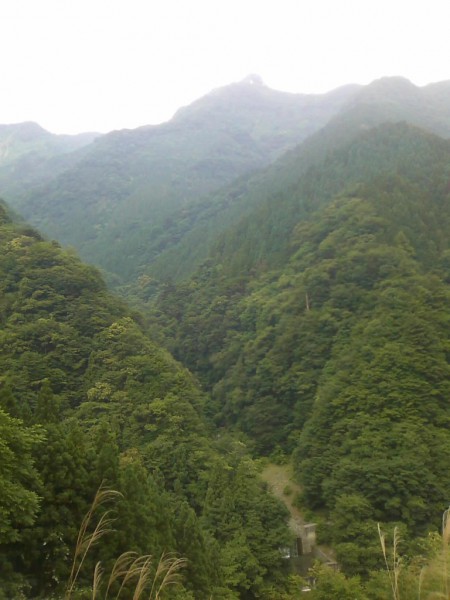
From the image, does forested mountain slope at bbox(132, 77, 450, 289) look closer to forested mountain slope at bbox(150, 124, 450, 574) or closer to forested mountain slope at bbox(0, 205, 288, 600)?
forested mountain slope at bbox(150, 124, 450, 574)

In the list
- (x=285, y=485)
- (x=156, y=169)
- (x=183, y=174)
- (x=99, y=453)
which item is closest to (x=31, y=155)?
(x=156, y=169)

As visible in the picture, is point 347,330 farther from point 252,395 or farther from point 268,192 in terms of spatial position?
point 268,192

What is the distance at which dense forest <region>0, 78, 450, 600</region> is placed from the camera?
11500 mm

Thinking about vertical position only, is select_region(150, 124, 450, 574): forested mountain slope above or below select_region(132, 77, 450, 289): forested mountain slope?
below

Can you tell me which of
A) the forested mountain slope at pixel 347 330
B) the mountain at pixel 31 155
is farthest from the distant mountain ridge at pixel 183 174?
the forested mountain slope at pixel 347 330

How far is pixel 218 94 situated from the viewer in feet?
562

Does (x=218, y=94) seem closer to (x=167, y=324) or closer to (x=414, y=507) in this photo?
(x=167, y=324)

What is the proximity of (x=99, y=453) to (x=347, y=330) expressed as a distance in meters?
26.1

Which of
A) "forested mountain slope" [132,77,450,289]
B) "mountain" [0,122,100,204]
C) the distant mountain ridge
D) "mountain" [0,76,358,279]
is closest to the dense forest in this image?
"forested mountain slope" [132,77,450,289]

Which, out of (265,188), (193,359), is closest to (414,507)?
(193,359)

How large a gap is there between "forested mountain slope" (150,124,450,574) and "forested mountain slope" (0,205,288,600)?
5.52 meters

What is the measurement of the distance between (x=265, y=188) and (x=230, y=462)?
2203 inches

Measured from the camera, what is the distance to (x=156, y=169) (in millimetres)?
113188

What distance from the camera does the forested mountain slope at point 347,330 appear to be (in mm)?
25062
